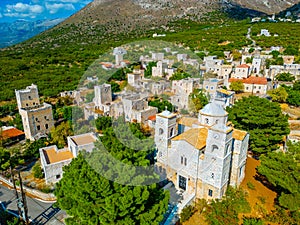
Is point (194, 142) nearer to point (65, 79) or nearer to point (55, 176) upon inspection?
point (55, 176)

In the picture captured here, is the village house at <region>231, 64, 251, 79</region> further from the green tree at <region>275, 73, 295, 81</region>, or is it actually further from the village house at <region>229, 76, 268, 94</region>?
the green tree at <region>275, 73, 295, 81</region>

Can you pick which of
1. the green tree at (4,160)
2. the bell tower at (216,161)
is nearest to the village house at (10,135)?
the green tree at (4,160)

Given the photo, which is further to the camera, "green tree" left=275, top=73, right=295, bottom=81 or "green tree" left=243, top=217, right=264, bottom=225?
"green tree" left=275, top=73, right=295, bottom=81

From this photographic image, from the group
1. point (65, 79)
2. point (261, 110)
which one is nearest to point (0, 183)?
point (261, 110)

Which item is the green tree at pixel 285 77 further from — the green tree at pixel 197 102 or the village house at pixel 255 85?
the green tree at pixel 197 102

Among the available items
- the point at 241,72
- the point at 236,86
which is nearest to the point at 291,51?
the point at 241,72

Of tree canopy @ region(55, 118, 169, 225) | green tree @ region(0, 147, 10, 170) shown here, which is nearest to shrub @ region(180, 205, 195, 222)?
tree canopy @ region(55, 118, 169, 225)

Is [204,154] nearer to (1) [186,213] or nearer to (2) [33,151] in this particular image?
(1) [186,213]
